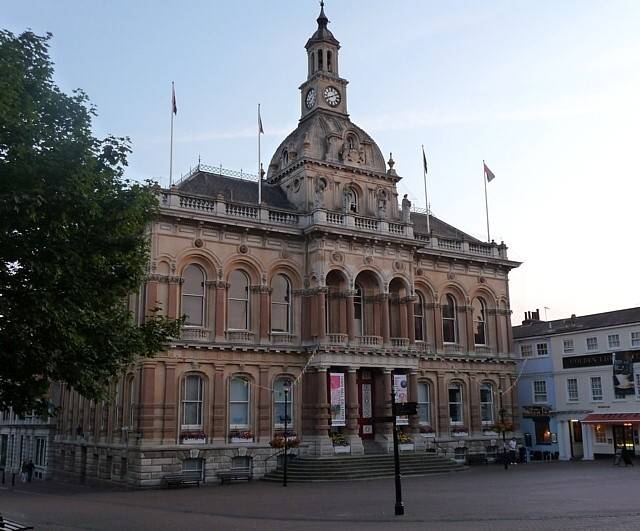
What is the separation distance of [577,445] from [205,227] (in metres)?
30.0

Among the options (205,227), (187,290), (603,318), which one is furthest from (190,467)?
(603,318)

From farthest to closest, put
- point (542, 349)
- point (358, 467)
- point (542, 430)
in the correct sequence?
point (542, 349) → point (542, 430) → point (358, 467)

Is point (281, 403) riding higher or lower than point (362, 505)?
higher

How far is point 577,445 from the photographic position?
50.3 metres

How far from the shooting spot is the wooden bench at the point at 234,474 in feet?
124

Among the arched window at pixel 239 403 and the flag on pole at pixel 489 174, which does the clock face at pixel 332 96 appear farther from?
the arched window at pixel 239 403

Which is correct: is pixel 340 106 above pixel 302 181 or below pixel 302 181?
above

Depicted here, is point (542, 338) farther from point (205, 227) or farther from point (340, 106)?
point (205, 227)

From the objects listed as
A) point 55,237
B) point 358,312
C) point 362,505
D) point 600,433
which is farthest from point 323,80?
point 55,237

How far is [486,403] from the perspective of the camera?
50.3 meters

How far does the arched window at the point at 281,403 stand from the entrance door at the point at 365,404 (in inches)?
176

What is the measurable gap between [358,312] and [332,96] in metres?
15.7

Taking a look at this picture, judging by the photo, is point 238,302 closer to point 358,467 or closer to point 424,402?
point 358,467

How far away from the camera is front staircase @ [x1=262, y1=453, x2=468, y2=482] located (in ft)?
122
